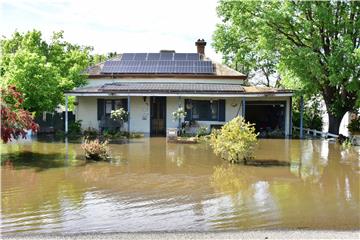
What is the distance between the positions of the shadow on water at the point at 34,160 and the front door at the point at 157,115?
34.8ft

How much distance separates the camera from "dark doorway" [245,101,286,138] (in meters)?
27.0

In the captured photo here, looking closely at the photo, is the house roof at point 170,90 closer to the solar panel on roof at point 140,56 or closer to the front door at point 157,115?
the front door at point 157,115

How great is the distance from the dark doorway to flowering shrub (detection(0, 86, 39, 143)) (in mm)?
16203

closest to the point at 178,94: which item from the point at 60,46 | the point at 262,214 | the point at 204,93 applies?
the point at 204,93

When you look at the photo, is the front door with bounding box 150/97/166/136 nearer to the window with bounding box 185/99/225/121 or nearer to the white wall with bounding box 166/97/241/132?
the white wall with bounding box 166/97/241/132

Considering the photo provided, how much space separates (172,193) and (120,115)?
47.8 feet

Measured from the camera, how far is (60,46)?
2977 centimetres

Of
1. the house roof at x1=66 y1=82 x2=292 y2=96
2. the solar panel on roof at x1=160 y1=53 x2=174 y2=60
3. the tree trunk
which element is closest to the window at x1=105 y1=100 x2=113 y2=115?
the house roof at x1=66 y1=82 x2=292 y2=96

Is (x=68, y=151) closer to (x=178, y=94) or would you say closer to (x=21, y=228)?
(x=178, y=94)

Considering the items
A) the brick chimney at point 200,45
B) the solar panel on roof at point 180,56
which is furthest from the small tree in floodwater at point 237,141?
the brick chimney at point 200,45

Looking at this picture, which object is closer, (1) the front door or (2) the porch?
(2) the porch

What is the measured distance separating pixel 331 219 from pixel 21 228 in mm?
5504

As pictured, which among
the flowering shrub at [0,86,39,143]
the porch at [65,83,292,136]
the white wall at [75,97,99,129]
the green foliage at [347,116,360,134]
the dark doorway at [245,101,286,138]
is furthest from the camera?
the dark doorway at [245,101,286,138]

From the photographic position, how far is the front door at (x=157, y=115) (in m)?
26.2
